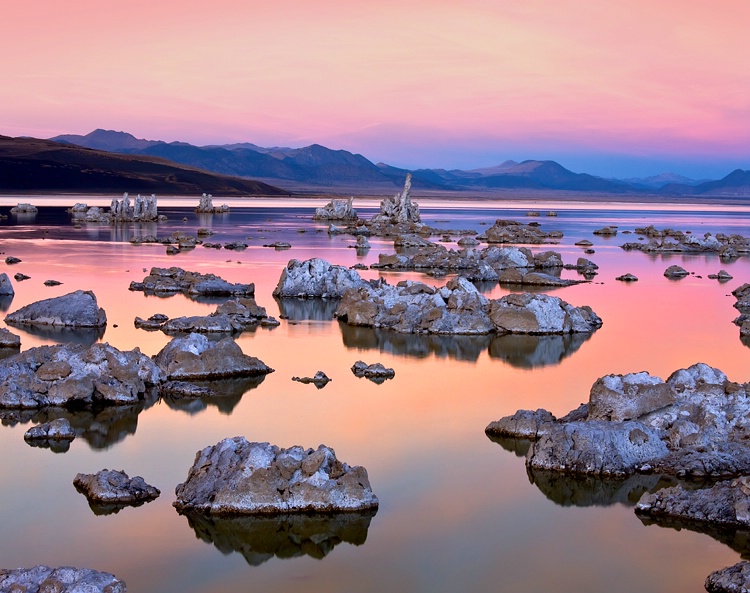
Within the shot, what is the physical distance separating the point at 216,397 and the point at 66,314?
6.16m

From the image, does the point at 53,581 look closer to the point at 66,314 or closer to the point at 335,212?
the point at 66,314

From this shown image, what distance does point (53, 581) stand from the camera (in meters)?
6.64

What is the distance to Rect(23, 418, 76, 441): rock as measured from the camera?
11.2 metres

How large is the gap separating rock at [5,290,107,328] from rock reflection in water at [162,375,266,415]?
506 cm

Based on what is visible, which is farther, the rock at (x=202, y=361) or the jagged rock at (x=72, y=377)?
the rock at (x=202, y=361)

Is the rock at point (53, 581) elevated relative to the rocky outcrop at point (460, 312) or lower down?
elevated

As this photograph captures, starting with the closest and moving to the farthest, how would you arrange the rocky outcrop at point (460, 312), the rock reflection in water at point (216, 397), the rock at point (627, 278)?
the rock reflection in water at point (216, 397) → the rocky outcrop at point (460, 312) → the rock at point (627, 278)

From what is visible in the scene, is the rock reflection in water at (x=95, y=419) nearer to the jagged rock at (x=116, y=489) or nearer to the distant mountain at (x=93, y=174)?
the jagged rock at (x=116, y=489)

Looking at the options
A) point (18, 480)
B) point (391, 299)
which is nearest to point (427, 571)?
point (18, 480)

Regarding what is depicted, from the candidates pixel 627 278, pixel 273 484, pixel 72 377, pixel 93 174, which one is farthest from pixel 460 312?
pixel 93 174

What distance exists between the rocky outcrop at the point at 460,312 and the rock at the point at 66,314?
4.72 m

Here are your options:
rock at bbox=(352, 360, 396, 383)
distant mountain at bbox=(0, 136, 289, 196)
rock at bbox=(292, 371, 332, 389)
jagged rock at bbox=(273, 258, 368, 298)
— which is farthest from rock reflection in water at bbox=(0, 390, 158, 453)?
distant mountain at bbox=(0, 136, 289, 196)

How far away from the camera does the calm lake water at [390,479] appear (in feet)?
26.0

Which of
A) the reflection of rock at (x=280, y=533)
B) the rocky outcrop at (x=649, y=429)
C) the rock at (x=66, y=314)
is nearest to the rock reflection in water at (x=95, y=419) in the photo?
the reflection of rock at (x=280, y=533)
